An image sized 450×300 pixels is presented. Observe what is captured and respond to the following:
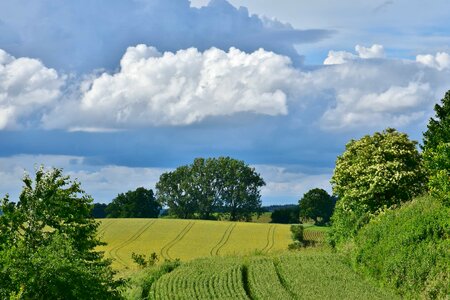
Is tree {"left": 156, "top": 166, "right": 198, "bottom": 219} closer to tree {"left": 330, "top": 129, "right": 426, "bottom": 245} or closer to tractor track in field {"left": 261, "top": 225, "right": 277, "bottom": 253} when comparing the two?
tractor track in field {"left": 261, "top": 225, "right": 277, "bottom": 253}

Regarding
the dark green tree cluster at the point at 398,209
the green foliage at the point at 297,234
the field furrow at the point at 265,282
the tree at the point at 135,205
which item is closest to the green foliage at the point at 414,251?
the dark green tree cluster at the point at 398,209

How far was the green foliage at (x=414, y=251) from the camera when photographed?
42.0 meters

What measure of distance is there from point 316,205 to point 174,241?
171 feet

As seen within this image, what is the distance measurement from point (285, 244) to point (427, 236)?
211 feet

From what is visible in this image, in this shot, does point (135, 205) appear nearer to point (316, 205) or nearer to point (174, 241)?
point (316, 205)

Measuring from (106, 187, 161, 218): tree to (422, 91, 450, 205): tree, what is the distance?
10454cm

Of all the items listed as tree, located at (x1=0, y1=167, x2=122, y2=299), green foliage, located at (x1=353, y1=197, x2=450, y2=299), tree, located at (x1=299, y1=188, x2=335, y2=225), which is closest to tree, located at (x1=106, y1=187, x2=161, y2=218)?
tree, located at (x1=299, y1=188, x2=335, y2=225)

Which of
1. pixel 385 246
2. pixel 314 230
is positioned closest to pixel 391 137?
pixel 385 246

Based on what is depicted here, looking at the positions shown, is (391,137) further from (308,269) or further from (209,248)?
(209,248)

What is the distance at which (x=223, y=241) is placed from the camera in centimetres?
11119

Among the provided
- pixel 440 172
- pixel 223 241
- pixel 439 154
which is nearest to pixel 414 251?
pixel 440 172

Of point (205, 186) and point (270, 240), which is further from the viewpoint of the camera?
point (205, 186)

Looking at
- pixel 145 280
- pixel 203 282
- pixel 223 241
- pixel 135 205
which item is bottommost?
pixel 203 282

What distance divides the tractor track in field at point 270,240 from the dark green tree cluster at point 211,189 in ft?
106
